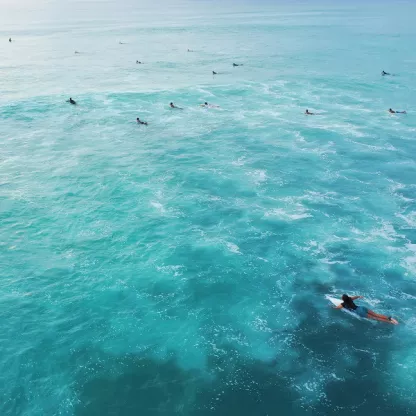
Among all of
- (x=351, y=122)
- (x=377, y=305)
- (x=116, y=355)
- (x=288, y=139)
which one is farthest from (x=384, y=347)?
(x=351, y=122)

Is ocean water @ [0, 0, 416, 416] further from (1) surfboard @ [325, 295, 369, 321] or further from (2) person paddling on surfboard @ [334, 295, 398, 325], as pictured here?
(2) person paddling on surfboard @ [334, 295, 398, 325]

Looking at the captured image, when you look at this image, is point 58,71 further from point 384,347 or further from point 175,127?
point 384,347

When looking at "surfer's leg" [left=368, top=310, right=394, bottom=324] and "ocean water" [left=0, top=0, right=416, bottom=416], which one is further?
"surfer's leg" [left=368, top=310, right=394, bottom=324]

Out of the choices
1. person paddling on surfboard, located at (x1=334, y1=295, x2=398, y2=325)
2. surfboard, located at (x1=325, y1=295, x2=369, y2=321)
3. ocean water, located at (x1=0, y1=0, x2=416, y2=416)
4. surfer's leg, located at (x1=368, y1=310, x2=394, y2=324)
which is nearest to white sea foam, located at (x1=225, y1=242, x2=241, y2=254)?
ocean water, located at (x1=0, y1=0, x2=416, y2=416)

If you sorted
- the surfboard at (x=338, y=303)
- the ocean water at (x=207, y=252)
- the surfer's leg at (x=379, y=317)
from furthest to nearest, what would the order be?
the surfboard at (x=338, y=303), the surfer's leg at (x=379, y=317), the ocean water at (x=207, y=252)

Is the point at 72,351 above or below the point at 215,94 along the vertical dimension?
below

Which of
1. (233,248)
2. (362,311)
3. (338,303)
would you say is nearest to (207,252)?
(233,248)

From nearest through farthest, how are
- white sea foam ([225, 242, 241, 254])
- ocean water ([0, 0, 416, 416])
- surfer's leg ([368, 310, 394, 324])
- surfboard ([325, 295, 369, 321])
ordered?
ocean water ([0, 0, 416, 416]), surfer's leg ([368, 310, 394, 324]), surfboard ([325, 295, 369, 321]), white sea foam ([225, 242, 241, 254])

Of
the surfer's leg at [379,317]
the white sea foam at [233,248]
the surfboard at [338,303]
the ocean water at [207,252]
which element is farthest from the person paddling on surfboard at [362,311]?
the white sea foam at [233,248]

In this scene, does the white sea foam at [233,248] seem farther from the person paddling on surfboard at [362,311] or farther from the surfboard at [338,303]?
the person paddling on surfboard at [362,311]
